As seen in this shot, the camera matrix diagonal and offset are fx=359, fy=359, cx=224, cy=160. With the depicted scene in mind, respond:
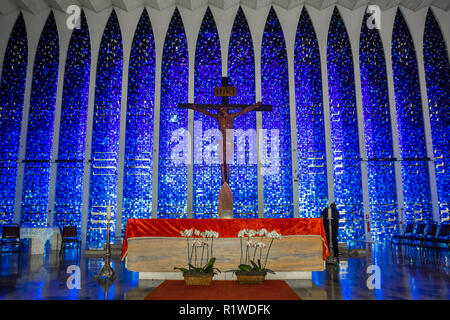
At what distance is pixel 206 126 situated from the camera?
491 inches

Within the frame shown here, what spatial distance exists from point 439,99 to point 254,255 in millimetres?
10711

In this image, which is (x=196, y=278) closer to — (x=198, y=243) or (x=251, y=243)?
(x=198, y=243)

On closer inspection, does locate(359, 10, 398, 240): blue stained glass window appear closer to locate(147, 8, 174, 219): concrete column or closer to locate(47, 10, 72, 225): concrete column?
locate(147, 8, 174, 219): concrete column

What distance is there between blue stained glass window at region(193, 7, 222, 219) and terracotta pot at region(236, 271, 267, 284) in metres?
7.19

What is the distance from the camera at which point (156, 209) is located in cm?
1191

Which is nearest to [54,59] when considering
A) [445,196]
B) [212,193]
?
[212,193]

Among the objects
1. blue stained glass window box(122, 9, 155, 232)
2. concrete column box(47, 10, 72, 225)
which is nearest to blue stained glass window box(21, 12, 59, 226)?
concrete column box(47, 10, 72, 225)

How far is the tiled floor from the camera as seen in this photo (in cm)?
417

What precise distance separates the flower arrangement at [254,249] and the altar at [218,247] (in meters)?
0.10

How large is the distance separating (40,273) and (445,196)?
1222 centimetres

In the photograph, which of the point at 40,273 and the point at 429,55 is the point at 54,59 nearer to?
the point at 40,273

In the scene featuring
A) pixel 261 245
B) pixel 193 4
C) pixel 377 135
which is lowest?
pixel 261 245

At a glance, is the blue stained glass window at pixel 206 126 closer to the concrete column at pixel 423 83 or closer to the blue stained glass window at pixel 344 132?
the blue stained glass window at pixel 344 132

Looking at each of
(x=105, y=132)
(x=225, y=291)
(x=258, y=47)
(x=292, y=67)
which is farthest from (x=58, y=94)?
(x=225, y=291)
